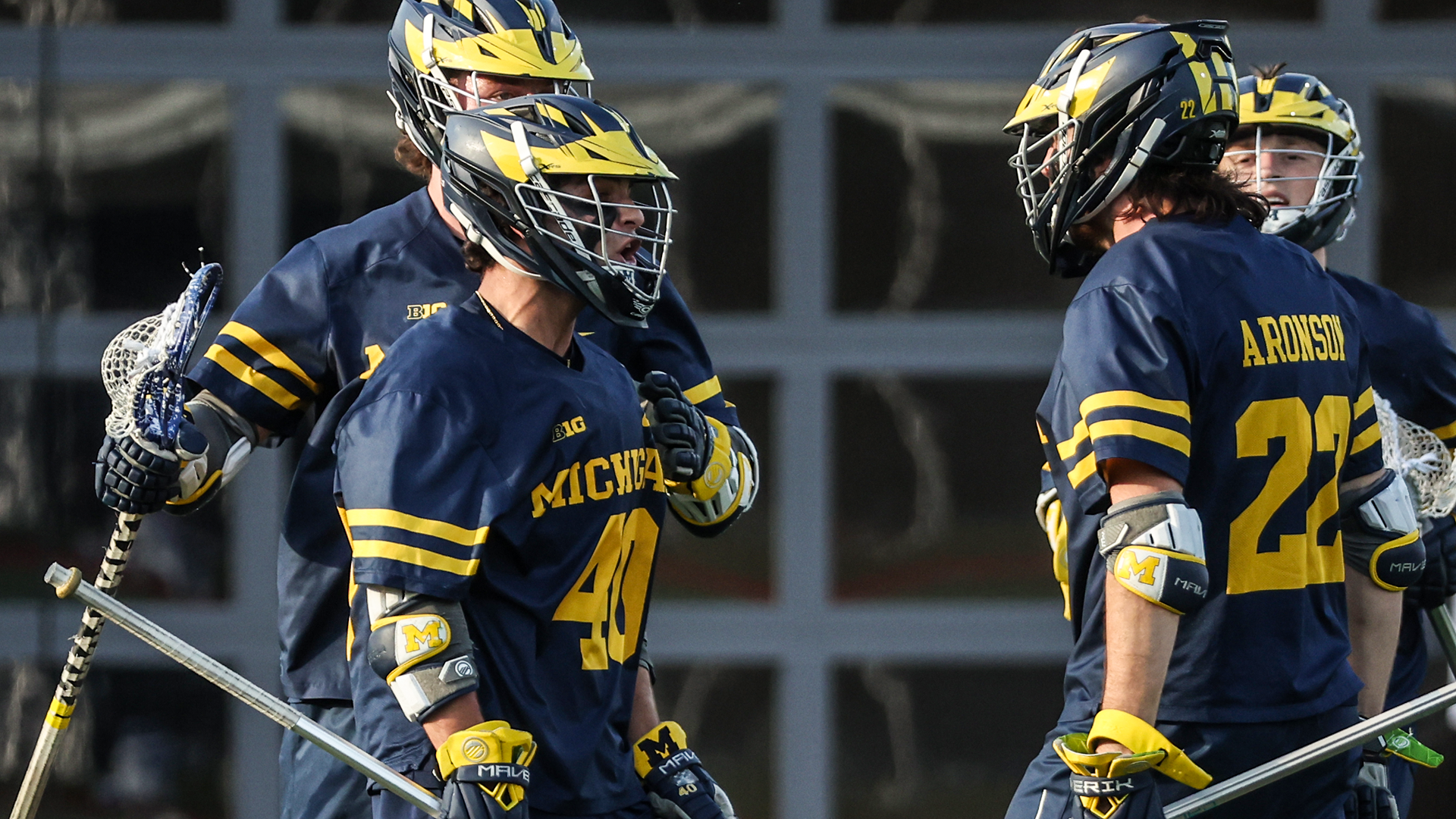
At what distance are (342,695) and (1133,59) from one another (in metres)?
1.78

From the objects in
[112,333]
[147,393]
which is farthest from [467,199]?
[112,333]

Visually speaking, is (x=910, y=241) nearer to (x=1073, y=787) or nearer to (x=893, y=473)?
(x=893, y=473)

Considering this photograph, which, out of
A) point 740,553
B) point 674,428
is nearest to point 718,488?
point 674,428

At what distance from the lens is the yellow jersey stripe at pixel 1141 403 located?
266 cm

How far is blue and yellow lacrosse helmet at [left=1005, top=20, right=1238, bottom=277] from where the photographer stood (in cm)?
290

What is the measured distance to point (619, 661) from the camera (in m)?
2.78

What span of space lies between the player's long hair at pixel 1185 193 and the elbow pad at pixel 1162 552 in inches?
21.0

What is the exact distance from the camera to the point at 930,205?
5.77m

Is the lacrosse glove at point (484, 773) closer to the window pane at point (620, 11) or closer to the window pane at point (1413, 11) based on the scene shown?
the window pane at point (620, 11)

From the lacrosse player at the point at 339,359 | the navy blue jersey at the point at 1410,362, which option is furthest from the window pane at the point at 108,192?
the navy blue jersey at the point at 1410,362

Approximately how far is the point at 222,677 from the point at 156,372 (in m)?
0.58

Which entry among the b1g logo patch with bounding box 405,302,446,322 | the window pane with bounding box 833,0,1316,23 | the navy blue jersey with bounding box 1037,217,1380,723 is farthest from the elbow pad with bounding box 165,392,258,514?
the window pane with bounding box 833,0,1316,23

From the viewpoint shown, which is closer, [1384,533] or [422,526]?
[422,526]

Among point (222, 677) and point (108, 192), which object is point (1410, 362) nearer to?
point (222, 677)
